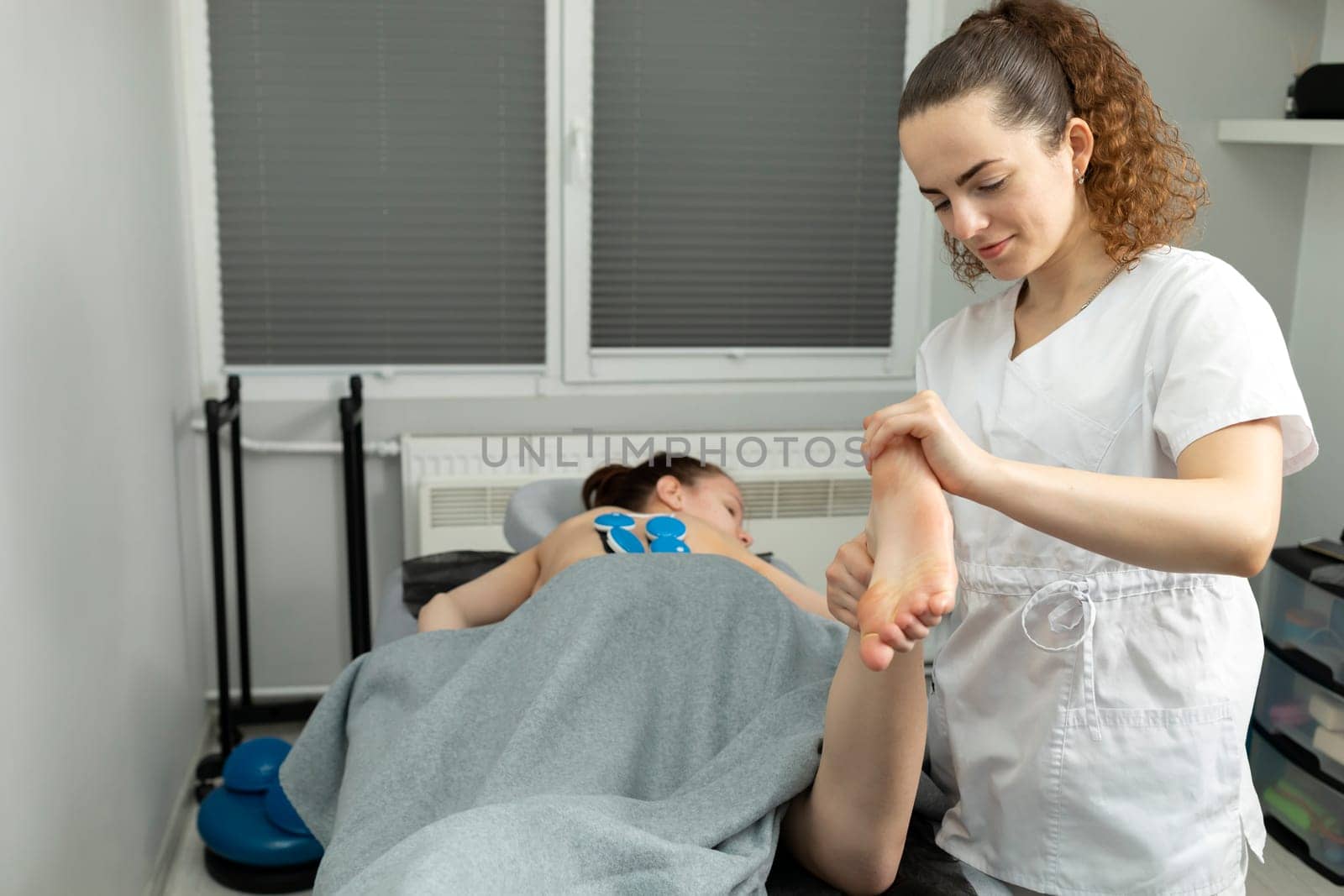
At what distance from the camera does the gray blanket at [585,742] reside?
43.9 inches

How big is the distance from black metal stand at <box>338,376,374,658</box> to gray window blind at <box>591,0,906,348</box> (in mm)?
635

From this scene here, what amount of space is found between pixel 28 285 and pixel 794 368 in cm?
188

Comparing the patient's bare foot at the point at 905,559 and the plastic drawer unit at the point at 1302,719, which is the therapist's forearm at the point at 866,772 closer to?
the patient's bare foot at the point at 905,559

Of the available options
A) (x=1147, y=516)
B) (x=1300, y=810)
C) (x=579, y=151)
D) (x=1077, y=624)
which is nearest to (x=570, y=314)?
(x=579, y=151)

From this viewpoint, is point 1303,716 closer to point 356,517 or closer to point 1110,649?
point 1110,649

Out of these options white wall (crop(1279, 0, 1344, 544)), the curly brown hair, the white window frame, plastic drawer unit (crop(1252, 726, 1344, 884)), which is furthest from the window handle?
plastic drawer unit (crop(1252, 726, 1344, 884))

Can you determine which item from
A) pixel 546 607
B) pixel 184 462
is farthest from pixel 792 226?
pixel 546 607

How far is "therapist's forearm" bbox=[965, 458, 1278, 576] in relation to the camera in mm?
954

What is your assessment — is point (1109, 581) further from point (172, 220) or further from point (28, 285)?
point (172, 220)

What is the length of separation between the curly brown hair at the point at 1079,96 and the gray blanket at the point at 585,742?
617 millimetres

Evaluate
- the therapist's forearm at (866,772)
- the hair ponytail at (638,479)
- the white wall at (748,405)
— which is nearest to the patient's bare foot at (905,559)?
the therapist's forearm at (866,772)

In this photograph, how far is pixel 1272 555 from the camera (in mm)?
2477

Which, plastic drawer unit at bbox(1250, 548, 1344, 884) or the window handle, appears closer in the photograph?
plastic drawer unit at bbox(1250, 548, 1344, 884)

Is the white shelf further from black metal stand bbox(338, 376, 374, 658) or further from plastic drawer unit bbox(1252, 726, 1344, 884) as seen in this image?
black metal stand bbox(338, 376, 374, 658)
